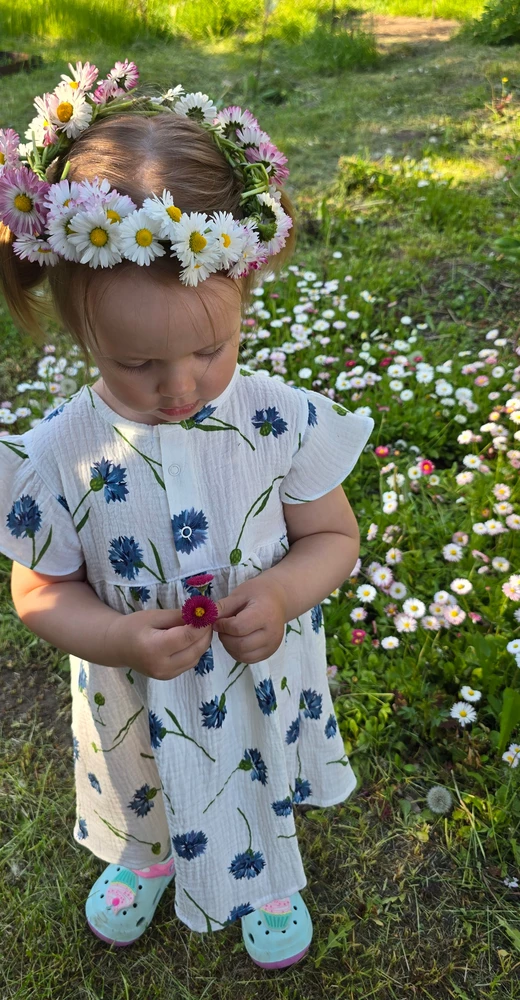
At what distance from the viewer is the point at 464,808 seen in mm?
1739

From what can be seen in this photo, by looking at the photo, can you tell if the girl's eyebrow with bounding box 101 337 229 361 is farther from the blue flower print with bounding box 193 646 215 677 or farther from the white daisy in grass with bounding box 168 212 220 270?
the blue flower print with bounding box 193 646 215 677

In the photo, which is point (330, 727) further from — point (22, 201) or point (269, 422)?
point (22, 201)

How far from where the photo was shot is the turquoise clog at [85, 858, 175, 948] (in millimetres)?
1600

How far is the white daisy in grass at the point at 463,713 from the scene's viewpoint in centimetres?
180

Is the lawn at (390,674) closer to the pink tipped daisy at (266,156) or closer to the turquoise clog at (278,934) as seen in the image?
the turquoise clog at (278,934)

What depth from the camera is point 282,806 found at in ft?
4.39

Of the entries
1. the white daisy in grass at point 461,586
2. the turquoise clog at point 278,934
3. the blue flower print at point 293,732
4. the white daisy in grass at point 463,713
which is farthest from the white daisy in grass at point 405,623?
the turquoise clog at point 278,934

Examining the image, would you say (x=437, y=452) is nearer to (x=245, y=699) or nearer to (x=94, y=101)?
(x=245, y=699)

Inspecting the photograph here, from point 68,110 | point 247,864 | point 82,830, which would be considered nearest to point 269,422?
point 68,110

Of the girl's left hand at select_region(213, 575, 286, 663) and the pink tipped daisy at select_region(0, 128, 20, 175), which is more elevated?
the pink tipped daisy at select_region(0, 128, 20, 175)

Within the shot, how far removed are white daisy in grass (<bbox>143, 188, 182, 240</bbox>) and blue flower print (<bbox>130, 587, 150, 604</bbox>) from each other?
0.56m

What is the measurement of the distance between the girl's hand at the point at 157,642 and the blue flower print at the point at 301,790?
63 cm

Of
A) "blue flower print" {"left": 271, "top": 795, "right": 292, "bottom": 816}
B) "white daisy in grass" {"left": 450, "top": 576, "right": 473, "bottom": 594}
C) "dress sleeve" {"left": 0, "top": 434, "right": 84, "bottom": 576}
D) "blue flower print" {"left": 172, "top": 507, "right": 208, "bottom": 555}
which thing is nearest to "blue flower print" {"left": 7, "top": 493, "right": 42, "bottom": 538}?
"dress sleeve" {"left": 0, "top": 434, "right": 84, "bottom": 576}

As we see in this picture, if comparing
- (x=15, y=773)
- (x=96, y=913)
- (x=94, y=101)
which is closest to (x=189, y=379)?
(x=94, y=101)
